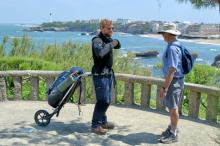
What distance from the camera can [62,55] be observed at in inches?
548

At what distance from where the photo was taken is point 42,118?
7.12 m

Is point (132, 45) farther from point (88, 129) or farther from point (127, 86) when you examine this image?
point (88, 129)

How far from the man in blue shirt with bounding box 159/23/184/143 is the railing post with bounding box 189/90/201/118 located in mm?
1675

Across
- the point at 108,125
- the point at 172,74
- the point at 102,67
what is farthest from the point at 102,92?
the point at 172,74

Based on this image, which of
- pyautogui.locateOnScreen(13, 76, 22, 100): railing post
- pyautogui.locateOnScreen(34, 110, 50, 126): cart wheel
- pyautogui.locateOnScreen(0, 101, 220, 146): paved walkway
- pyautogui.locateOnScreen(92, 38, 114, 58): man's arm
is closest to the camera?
pyautogui.locateOnScreen(92, 38, 114, 58): man's arm

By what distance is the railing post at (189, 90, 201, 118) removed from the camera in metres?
8.09

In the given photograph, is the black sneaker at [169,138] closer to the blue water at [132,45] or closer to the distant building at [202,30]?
the blue water at [132,45]

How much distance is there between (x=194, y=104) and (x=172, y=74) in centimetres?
226

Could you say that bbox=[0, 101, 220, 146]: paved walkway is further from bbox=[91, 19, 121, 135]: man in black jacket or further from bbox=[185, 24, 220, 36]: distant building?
bbox=[185, 24, 220, 36]: distant building

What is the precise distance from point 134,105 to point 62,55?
217 inches

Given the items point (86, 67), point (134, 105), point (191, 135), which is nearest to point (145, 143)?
point (191, 135)

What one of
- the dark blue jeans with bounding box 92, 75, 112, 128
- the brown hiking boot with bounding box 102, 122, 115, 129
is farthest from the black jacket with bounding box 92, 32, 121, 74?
the brown hiking boot with bounding box 102, 122, 115, 129

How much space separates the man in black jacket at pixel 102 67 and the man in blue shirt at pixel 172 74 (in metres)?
0.77

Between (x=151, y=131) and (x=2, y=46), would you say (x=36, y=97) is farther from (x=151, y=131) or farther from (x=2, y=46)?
(x=2, y=46)
